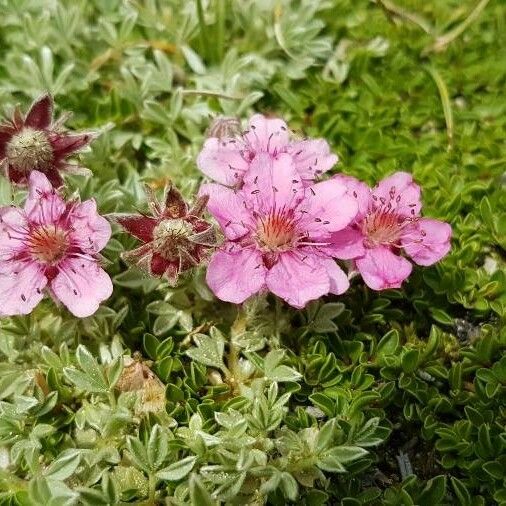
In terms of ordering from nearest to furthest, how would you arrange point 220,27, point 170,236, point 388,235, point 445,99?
point 170,236
point 388,235
point 445,99
point 220,27

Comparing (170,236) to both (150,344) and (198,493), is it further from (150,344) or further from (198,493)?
(198,493)

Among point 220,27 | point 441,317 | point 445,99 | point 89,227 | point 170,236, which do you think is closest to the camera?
point 170,236

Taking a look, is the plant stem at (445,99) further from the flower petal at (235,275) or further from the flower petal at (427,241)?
the flower petal at (235,275)

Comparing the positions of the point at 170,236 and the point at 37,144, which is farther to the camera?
the point at 37,144

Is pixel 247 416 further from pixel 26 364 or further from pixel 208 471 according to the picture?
pixel 26 364

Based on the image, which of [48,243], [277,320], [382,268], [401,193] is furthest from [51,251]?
[401,193]

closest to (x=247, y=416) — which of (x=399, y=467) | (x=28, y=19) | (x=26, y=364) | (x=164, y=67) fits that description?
(x=399, y=467)
